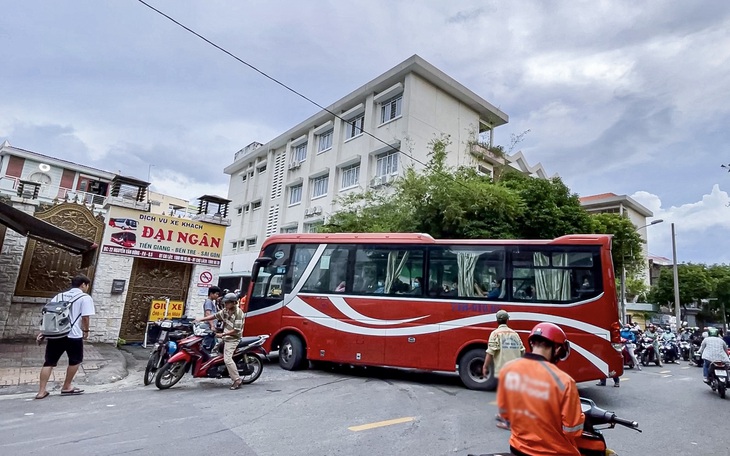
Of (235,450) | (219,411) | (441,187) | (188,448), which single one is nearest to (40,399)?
(219,411)

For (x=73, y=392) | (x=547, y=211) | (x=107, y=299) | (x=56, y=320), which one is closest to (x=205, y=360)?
(x=73, y=392)

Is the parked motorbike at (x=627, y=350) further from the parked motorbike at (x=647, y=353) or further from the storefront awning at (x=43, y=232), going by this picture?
the storefront awning at (x=43, y=232)

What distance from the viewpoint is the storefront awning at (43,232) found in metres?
8.18

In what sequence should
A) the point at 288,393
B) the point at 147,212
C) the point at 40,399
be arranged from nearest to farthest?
1. the point at 40,399
2. the point at 288,393
3. the point at 147,212

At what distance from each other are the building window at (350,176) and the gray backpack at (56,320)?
18.3 metres

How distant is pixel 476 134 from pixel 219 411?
21529 mm

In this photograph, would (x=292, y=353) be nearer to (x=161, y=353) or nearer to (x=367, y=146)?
(x=161, y=353)

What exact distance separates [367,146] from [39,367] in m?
17.8

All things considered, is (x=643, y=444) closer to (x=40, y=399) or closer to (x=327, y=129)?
(x=40, y=399)

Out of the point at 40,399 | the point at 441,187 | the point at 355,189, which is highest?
the point at 355,189

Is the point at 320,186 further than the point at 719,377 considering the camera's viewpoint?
Yes

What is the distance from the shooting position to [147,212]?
1235 cm

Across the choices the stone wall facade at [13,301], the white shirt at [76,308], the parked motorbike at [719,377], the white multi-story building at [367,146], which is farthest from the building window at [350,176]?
the white shirt at [76,308]

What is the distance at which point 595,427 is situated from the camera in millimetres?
2439
